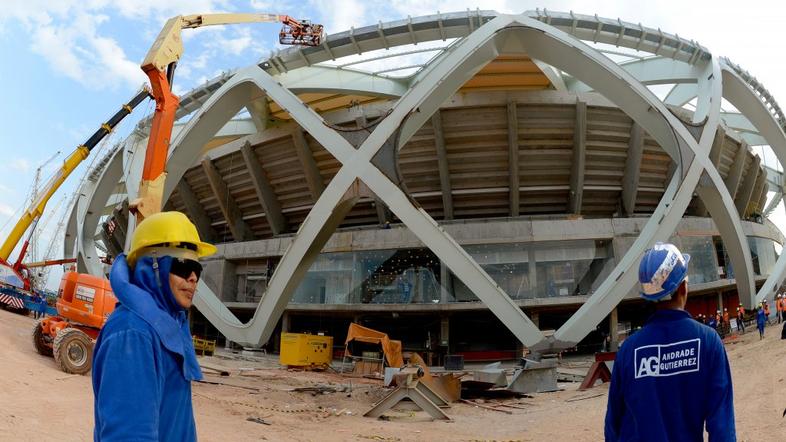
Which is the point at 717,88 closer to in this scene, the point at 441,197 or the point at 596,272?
the point at 596,272

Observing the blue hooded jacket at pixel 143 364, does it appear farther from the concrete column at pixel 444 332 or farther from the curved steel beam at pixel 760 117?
the curved steel beam at pixel 760 117

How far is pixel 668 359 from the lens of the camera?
81.3 inches

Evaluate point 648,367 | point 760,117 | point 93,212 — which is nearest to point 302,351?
point 93,212

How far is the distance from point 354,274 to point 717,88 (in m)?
18.3

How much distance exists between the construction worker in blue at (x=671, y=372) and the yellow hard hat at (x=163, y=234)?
188cm

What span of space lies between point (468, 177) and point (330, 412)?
1697 centimetres

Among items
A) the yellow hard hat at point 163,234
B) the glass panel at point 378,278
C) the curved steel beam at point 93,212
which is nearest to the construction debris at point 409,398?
the yellow hard hat at point 163,234

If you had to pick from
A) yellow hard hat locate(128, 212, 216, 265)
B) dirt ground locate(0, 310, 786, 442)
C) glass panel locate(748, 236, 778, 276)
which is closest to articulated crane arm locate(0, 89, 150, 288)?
dirt ground locate(0, 310, 786, 442)

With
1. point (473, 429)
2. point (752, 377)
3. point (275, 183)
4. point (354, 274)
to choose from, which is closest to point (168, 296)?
point (473, 429)

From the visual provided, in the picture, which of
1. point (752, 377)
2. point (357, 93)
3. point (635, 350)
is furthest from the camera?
point (357, 93)

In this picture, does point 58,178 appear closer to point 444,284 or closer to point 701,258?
point 444,284

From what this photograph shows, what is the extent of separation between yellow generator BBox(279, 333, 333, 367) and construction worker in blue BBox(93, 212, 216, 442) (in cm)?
2045

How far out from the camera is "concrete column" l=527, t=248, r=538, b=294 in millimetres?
23875

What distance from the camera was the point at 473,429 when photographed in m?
8.85
